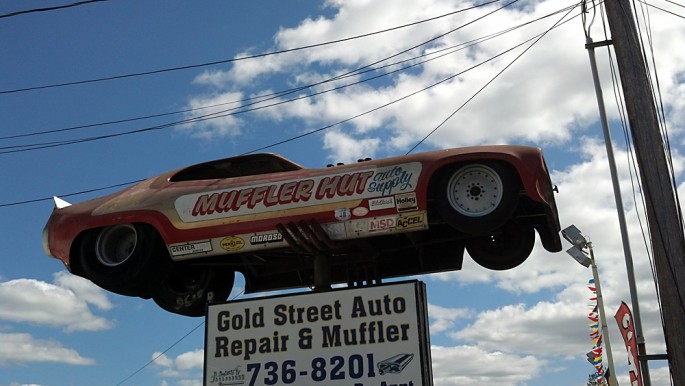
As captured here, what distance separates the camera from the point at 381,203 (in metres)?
7.02

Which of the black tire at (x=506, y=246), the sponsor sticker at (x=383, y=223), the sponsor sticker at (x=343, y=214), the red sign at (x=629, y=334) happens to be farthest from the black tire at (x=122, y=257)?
the red sign at (x=629, y=334)

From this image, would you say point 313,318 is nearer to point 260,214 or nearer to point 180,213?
point 260,214

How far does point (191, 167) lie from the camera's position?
8445mm

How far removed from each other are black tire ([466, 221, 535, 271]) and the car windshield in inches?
98.3

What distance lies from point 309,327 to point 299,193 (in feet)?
4.59

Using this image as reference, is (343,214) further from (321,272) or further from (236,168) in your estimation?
(236,168)

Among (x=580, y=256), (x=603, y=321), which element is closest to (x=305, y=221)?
(x=580, y=256)

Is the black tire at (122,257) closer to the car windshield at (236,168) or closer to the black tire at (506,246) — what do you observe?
the car windshield at (236,168)

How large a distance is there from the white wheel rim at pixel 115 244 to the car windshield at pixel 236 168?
82cm

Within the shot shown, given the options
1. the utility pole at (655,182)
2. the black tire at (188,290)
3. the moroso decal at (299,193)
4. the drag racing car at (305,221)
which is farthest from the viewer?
the black tire at (188,290)

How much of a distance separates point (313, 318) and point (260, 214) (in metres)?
1.25

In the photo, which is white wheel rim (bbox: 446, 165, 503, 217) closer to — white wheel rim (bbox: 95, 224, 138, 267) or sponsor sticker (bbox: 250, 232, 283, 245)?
sponsor sticker (bbox: 250, 232, 283, 245)

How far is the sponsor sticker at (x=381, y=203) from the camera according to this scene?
6992 millimetres

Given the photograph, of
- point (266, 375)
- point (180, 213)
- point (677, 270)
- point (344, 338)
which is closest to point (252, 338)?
point (266, 375)
